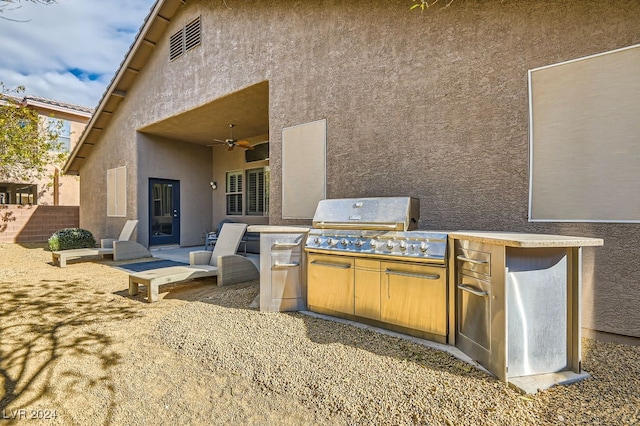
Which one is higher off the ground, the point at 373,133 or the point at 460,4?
the point at 460,4

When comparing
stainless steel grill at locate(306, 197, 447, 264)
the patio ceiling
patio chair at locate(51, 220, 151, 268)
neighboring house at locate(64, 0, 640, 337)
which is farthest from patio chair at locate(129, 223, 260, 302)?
patio chair at locate(51, 220, 151, 268)

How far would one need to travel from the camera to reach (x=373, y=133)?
4.54 metres

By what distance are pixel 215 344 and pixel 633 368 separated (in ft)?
11.8

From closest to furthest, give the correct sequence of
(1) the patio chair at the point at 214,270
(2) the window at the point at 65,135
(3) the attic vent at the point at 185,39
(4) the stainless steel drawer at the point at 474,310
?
(4) the stainless steel drawer at the point at 474,310 < (1) the patio chair at the point at 214,270 < (3) the attic vent at the point at 185,39 < (2) the window at the point at 65,135

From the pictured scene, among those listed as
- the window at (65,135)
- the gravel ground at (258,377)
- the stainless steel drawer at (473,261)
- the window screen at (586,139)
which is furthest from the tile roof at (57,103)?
the window screen at (586,139)

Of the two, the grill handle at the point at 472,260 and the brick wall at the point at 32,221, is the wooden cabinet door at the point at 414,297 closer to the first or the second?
the grill handle at the point at 472,260

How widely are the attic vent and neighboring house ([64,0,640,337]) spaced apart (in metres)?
0.04

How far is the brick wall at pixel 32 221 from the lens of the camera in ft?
39.1

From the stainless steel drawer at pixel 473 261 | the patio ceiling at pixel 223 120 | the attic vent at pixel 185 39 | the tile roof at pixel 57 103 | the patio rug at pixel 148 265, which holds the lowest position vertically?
the patio rug at pixel 148 265

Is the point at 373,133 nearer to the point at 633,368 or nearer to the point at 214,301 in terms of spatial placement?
the point at 214,301

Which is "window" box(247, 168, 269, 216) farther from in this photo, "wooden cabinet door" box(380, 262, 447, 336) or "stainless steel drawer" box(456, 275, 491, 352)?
"stainless steel drawer" box(456, 275, 491, 352)

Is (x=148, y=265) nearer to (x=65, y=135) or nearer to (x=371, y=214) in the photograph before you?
(x=371, y=214)

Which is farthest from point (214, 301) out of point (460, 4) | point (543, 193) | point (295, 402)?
point (460, 4)

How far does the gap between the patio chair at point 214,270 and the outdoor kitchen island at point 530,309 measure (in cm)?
395
